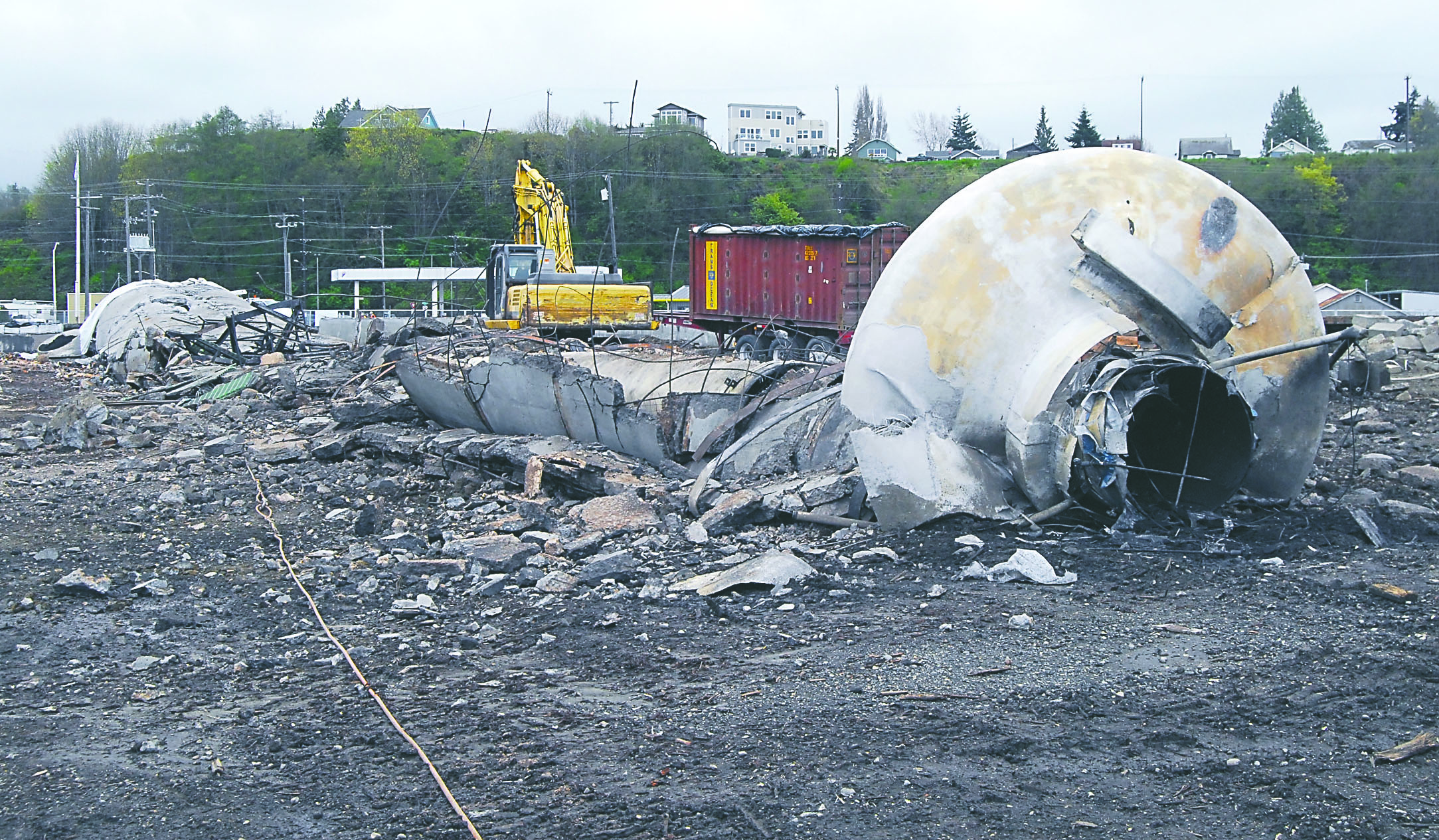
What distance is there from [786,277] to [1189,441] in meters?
15.6

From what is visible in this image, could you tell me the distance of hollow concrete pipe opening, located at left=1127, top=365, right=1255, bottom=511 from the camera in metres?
6.55

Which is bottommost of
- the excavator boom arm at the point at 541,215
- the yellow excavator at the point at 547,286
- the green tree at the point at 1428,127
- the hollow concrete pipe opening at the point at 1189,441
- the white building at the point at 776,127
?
the hollow concrete pipe opening at the point at 1189,441

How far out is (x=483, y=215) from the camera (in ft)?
171

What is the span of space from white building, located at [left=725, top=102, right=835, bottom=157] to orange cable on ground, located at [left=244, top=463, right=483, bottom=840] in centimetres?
10101

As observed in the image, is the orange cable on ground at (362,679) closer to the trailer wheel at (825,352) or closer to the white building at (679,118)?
the trailer wheel at (825,352)

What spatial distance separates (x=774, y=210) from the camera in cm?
5044

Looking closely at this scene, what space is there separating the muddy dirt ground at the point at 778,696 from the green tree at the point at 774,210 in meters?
42.8

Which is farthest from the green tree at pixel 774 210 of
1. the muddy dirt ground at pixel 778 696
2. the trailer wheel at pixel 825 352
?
the muddy dirt ground at pixel 778 696

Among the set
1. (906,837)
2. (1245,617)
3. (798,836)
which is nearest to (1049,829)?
(906,837)

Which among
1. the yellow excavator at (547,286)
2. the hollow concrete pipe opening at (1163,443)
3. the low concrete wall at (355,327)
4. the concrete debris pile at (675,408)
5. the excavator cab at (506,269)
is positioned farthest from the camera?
the low concrete wall at (355,327)

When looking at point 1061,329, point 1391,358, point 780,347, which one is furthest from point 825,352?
point 1391,358

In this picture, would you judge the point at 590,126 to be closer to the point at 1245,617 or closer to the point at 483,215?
the point at 483,215

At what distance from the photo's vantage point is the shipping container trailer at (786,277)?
20.9m

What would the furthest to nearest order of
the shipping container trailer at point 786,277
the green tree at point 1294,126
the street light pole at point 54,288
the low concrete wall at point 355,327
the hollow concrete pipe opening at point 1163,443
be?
1. the green tree at point 1294,126
2. the street light pole at point 54,288
3. the low concrete wall at point 355,327
4. the shipping container trailer at point 786,277
5. the hollow concrete pipe opening at point 1163,443
